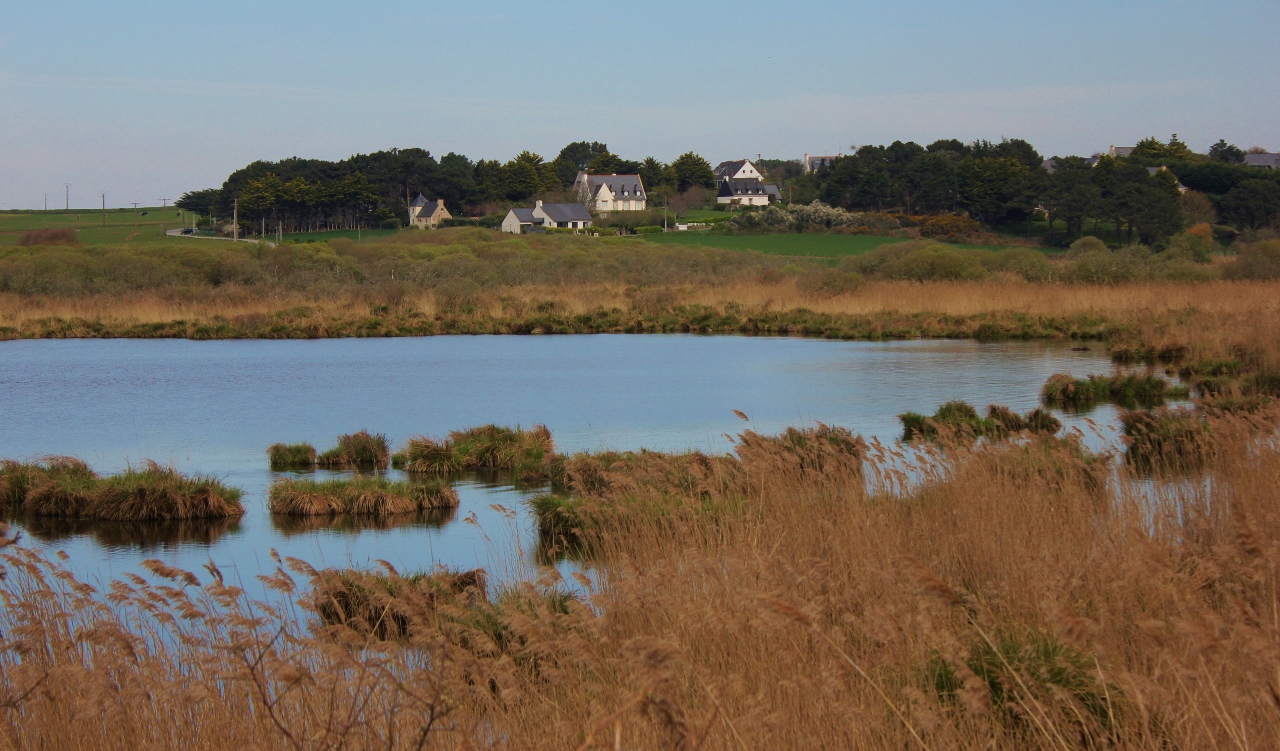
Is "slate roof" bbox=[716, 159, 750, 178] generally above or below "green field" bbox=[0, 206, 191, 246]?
above

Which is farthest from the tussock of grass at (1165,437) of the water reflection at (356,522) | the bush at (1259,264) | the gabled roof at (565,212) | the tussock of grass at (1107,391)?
the gabled roof at (565,212)

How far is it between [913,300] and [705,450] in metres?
27.7

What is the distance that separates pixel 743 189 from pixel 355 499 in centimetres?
12556

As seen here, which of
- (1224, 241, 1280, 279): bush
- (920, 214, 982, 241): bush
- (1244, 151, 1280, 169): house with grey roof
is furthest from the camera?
(1244, 151, 1280, 169): house with grey roof

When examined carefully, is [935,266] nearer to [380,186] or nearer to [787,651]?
[787,651]

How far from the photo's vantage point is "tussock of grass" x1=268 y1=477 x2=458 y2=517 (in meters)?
13.9

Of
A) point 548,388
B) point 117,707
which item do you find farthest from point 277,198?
point 117,707

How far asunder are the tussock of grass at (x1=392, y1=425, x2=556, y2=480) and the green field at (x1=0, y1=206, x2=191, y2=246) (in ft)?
243

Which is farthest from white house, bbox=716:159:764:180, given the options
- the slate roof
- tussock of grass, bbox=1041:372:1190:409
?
tussock of grass, bbox=1041:372:1190:409

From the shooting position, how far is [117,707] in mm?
4438

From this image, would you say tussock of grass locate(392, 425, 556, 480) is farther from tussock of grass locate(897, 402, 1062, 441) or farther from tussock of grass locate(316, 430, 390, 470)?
tussock of grass locate(897, 402, 1062, 441)

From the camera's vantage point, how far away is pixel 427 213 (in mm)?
116688

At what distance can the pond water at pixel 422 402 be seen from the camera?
12.6m

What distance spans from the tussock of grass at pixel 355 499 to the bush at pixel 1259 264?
3860 centimetres
